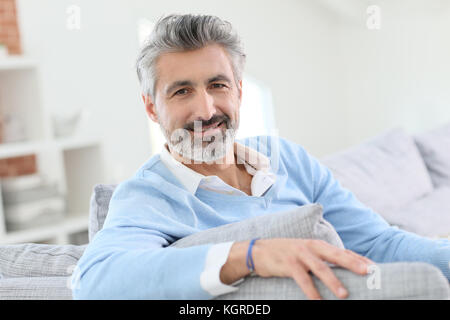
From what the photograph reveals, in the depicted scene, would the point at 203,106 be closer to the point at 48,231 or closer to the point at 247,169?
the point at 247,169

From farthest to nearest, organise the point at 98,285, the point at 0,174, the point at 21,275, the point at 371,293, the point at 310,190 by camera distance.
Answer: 1. the point at 0,174
2. the point at 310,190
3. the point at 21,275
4. the point at 98,285
5. the point at 371,293

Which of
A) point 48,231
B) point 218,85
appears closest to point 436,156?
point 218,85

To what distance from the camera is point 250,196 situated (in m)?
1.26

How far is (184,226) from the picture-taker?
110cm

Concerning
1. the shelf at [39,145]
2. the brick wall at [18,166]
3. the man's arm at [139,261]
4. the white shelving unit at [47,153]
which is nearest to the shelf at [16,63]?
the white shelving unit at [47,153]

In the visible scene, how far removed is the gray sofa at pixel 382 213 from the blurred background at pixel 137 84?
161 centimetres

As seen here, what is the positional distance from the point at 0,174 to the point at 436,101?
3235mm

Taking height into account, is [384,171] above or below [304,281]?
below

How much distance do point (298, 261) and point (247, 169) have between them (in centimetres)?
60

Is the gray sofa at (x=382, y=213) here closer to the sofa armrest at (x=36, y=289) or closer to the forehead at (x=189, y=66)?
the sofa armrest at (x=36, y=289)

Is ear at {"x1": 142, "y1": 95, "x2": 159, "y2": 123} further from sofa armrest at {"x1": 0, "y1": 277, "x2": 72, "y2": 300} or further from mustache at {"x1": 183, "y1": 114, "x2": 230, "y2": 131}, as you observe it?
sofa armrest at {"x1": 0, "y1": 277, "x2": 72, "y2": 300}

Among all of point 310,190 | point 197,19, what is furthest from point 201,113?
point 310,190

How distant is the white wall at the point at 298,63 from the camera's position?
3801 mm

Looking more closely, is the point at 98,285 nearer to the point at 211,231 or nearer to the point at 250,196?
the point at 211,231
